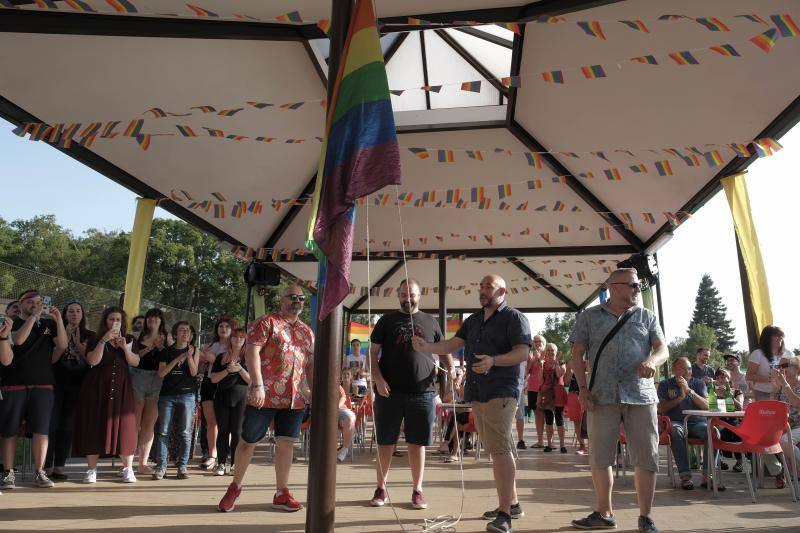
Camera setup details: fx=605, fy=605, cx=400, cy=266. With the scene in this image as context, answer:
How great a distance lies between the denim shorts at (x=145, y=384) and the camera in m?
6.23

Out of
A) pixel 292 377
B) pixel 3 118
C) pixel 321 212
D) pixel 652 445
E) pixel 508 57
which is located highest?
pixel 508 57

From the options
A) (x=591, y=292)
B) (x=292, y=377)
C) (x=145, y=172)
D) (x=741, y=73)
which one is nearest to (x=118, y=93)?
(x=145, y=172)

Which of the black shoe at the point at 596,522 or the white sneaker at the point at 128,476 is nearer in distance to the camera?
the black shoe at the point at 596,522

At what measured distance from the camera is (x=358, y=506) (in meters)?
4.65

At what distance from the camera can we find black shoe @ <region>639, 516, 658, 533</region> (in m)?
3.69

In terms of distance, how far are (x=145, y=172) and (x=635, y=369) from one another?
758 cm

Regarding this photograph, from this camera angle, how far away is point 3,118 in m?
6.73

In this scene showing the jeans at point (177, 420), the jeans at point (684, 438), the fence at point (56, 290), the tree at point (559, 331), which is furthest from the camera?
the tree at point (559, 331)

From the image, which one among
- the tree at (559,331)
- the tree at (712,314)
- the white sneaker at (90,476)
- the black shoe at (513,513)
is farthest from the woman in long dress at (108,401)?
the tree at (712,314)

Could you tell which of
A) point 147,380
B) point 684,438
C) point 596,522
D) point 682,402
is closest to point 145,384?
point 147,380

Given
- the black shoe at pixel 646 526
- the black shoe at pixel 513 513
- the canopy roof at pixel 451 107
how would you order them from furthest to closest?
the canopy roof at pixel 451 107, the black shoe at pixel 513 513, the black shoe at pixel 646 526

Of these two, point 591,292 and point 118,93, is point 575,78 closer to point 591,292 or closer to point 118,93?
point 118,93

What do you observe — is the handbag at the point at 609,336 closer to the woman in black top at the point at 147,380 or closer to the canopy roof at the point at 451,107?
the canopy roof at the point at 451,107

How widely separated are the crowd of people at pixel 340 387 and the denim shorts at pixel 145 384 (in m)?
0.01
